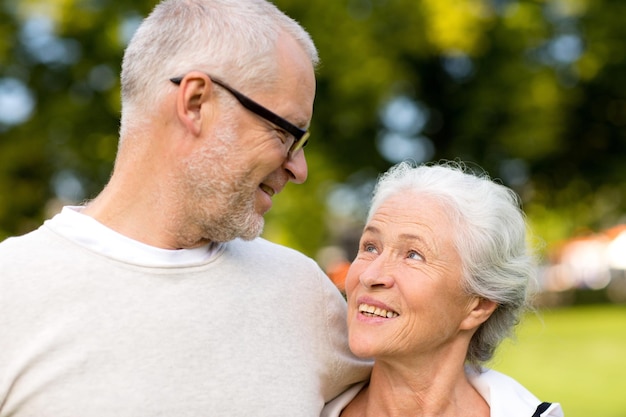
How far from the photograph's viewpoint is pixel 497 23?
20312 millimetres

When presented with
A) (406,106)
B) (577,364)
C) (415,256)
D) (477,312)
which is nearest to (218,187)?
(415,256)

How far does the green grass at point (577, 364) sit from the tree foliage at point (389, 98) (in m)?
3.97

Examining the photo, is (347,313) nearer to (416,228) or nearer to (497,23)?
(416,228)

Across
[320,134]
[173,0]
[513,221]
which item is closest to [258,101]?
[173,0]

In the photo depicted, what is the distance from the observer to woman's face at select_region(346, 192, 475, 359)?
299 centimetres

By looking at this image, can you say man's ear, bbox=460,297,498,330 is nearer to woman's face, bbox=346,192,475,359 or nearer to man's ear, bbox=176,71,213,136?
woman's face, bbox=346,192,475,359

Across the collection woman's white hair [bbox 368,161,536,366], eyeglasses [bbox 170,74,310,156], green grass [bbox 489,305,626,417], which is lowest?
eyeglasses [bbox 170,74,310,156]

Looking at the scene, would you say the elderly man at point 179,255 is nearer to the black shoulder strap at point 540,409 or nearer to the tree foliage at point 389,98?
the black shoulder strap at point 540,409

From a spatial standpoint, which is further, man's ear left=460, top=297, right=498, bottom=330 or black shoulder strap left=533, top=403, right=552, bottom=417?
man's ear left=460, top=297, right=498, bottom=330

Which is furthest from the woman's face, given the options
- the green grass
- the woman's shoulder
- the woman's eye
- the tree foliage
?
the tree foliage

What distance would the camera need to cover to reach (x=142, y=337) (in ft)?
8.55

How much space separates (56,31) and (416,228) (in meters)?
15.8

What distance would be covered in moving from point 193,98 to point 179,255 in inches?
18.9

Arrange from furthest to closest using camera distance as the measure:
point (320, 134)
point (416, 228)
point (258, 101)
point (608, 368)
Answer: point (320, 134) → point (608, 368) → point (416, 228) → point (258, 101)
